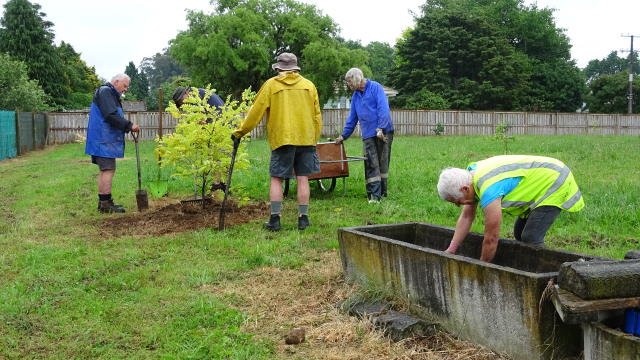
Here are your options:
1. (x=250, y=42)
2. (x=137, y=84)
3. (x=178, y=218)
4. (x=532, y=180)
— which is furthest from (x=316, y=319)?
(x=137, y=84)

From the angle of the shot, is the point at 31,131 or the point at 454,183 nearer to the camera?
the point at 454,183

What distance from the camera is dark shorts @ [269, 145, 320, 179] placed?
7254 mm

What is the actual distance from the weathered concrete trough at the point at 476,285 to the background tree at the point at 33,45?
53.9 metres

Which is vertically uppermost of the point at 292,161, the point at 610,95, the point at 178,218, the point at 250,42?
the point at 250,42

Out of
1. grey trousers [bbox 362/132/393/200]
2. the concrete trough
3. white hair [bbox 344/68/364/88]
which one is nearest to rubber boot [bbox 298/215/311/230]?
grey trousers [bbox 362/132/393/200]

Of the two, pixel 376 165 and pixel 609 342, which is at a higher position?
pixel 376 165

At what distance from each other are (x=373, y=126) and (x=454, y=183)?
16.4ft

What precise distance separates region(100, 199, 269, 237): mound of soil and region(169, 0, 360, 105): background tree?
2645cm

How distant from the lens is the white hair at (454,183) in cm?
417

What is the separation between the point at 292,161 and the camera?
7.32 metres

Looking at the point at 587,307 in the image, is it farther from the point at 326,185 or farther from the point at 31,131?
the point at 31,131

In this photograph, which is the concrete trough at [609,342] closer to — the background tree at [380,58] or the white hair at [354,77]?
the white hair at [354,77]

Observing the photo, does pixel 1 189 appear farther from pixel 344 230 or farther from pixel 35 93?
pixel 35 93

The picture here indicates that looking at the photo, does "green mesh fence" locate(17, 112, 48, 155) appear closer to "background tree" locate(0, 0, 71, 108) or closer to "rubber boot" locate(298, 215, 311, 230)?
"rubber boot" locate(298, 215, 311, 230)
